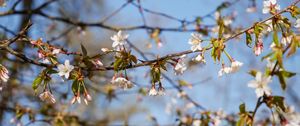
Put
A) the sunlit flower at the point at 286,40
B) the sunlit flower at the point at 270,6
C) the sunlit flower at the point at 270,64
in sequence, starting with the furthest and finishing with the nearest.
Answer: the sunlit flower at the point at 270,6
the sunlit flower at the point at 286,40
the sunlit flower at the point at 270,64

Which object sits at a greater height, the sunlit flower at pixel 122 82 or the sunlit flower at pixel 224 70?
the sunlit flower at pixel 224 70

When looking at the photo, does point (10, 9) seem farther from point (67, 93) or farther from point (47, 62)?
point (47, 62)

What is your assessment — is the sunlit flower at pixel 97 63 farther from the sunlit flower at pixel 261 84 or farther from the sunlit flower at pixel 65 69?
the sunlit flower at pixel 261 84

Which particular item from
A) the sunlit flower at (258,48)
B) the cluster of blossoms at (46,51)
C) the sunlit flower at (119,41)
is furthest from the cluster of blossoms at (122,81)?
the sunlit flower at (258,48)

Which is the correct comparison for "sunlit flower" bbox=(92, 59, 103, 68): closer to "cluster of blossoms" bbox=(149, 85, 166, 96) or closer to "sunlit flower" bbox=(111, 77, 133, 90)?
"sunlit flower" bbox=(111, 77, 133, 90)

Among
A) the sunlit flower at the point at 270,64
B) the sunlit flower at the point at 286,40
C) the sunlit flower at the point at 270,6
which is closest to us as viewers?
the sunlit flower at the point at 270,64

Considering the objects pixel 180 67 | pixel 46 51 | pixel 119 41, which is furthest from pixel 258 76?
pixel 46 51
